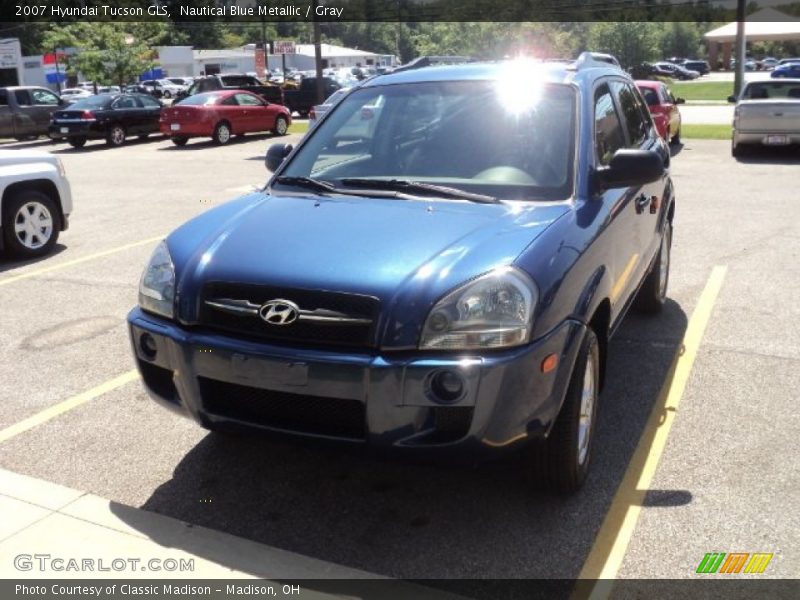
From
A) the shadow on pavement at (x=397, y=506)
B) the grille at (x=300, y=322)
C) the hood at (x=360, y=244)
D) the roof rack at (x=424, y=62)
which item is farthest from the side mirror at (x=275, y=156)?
the grille at (x=300, y=322)

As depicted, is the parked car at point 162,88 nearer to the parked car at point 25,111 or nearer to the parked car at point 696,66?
the parked car at point 25,111

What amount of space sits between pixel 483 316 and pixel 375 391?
1.59 ft

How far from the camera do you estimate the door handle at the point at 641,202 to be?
490 cm

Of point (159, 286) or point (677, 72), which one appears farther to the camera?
point (677, 72)

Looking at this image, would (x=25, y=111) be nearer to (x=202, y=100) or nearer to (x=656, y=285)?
(x=202, y=100)

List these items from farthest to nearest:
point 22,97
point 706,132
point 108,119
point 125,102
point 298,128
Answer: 1. point 298,128
2. point 22,97
3. point 125,102
4. point 108,119
5. point 706,132

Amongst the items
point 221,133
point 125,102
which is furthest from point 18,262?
point 125,102

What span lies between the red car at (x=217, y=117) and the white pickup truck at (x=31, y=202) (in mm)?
14217

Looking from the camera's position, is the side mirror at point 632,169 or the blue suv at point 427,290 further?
the side mirror at point 632,169

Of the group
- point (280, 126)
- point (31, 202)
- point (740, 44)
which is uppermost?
point (740, 44)

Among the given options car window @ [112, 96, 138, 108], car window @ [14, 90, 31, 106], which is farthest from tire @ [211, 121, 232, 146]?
car window @ [14, 90, 31, 106]

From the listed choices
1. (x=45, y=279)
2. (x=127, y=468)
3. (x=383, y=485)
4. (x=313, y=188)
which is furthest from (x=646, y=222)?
(x=45, y=279)

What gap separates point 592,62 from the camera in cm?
523

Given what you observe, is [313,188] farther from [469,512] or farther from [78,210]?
[78,210]
